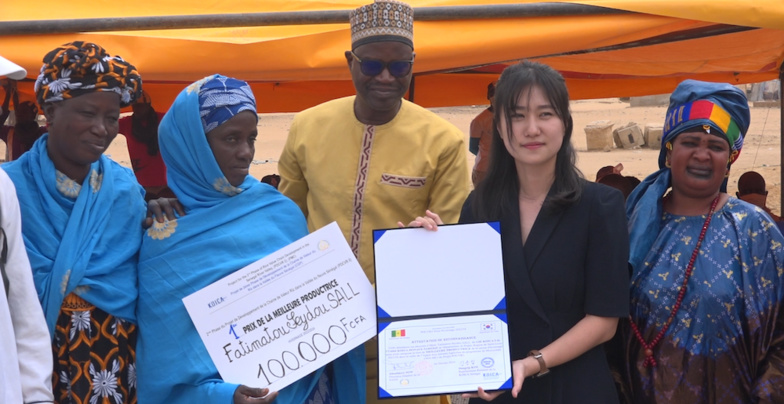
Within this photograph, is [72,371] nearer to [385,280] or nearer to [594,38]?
[385,280]

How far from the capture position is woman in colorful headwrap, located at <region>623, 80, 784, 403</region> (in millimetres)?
2943

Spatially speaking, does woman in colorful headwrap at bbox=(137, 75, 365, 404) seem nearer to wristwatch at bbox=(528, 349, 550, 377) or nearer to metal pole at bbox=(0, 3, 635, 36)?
wristwatch at bbox=(528, 349, 550, 377)

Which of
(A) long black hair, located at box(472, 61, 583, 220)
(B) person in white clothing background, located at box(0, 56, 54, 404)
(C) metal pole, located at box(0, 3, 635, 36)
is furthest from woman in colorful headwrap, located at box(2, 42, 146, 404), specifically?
(C) metal pole, located at box(0, 3, 635, 36)

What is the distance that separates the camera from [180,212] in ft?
9.94

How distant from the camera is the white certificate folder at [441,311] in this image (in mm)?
2768

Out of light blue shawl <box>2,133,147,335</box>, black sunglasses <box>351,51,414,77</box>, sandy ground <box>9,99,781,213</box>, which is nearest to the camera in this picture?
light blue shawl <box>2,133,147,335</box>

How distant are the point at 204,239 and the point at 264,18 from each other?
210cm

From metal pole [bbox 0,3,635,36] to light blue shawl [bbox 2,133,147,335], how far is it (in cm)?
192

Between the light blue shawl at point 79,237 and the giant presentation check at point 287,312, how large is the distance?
27 centimetres

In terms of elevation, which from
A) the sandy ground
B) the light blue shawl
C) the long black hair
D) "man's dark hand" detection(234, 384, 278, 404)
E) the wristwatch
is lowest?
the sandy ground

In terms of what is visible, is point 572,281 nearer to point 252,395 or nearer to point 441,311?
point 441,311

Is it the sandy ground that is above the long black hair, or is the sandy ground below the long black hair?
below

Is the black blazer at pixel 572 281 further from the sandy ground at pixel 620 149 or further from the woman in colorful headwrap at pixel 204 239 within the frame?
the sandy ground at pixel 620 149

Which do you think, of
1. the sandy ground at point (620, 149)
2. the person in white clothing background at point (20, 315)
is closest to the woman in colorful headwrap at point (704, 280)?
the person in white clothing background at point (20, 315)
